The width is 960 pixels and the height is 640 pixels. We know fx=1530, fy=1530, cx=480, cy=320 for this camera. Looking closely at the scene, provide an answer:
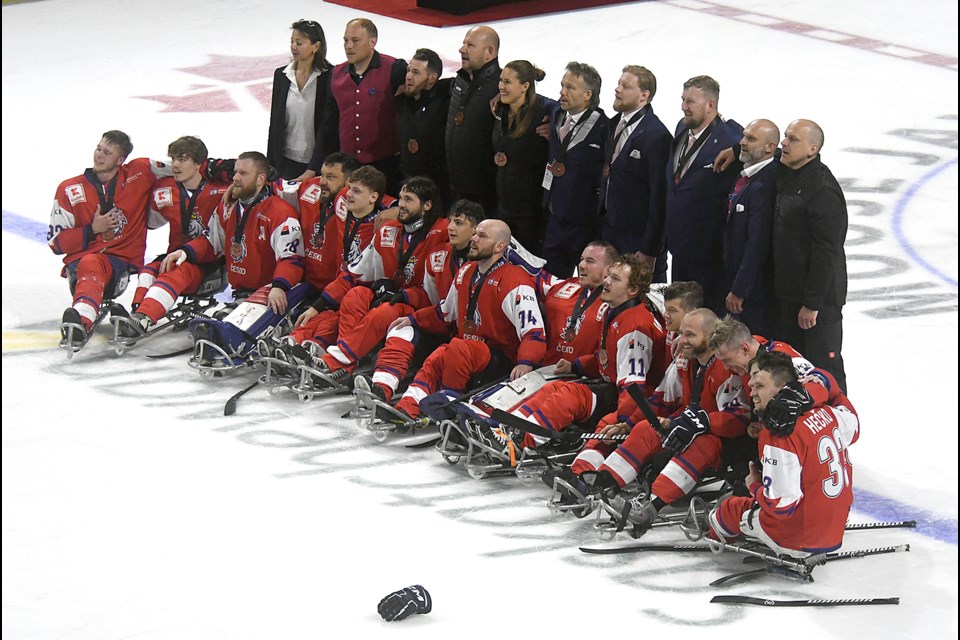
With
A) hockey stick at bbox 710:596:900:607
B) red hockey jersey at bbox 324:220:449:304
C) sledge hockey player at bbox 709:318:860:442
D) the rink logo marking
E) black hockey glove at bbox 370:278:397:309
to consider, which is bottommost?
hockey stick at bbox 710:596:900:607

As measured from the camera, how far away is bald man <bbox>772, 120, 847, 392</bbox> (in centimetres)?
721

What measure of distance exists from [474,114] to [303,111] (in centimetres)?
155

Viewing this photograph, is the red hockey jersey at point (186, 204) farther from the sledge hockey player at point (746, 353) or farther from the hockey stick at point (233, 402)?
the sledge hockey player at point (746, 353)

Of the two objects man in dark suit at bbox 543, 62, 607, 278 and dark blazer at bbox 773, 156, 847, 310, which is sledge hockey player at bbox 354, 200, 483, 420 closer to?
man in dark suit at bbox 543, 62, 607, 278

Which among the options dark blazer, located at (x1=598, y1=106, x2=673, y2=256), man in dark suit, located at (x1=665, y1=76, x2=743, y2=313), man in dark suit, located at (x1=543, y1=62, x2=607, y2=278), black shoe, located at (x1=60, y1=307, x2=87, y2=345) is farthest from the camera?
black shoe, located at (x1=60, y1=307, x2=87, y2=345)

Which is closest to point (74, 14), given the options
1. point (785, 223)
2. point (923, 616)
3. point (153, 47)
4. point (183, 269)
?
point (153, 47)

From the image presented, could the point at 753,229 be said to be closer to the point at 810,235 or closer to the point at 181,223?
A: the point at 810,235

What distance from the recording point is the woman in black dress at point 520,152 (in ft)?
27.8

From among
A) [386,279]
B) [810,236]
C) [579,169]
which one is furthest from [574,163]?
[810,236]

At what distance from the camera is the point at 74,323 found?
9039mm

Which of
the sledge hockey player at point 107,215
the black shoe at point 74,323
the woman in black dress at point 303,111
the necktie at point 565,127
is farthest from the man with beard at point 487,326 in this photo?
the sledge hockey player at point 107,215

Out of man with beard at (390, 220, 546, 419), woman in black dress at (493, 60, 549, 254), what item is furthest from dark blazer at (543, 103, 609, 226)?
man with beard at (390, 220, 546, 419)

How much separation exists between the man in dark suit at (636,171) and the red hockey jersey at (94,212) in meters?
3.10

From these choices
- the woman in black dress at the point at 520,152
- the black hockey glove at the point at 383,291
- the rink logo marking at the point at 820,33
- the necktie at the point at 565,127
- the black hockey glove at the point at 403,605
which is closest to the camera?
the black hockey glove at the point at 403,605
